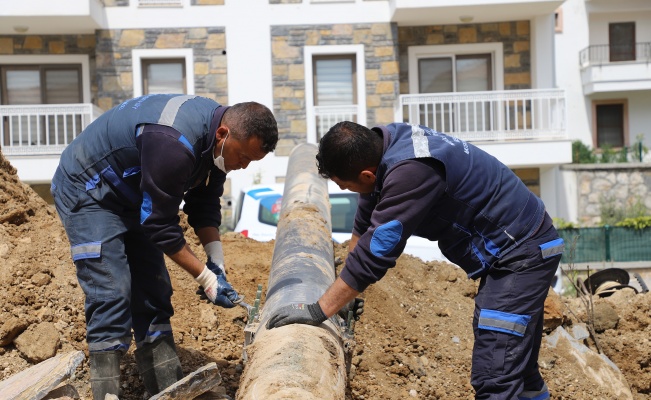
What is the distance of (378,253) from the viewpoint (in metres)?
3.48

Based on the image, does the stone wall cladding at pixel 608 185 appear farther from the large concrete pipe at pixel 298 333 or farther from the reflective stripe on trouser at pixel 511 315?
the reflective stripe on trouser at pixel 511 315

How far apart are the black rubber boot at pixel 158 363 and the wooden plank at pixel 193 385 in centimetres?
75

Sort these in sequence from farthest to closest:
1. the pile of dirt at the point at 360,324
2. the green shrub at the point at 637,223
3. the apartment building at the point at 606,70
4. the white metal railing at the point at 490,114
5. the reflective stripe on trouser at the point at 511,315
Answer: the apartment building at the point at 606,70
the green shrub at the point at 637,223
the white metal railing at the point at 490,114
the pile of dirt at the point at 360,324
the reflective stripe on trouser at the point at 511,315

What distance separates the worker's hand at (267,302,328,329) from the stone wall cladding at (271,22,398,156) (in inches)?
487

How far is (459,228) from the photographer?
376cm

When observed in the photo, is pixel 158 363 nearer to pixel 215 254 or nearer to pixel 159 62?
pixel 215 254

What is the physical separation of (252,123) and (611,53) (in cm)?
2144

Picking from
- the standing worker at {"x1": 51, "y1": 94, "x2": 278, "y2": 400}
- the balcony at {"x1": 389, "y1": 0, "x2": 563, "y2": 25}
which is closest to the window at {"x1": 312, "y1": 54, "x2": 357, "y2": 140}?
the balcony at {"x1": 389, "y1": 0, "x2": 563, "y2": 25}

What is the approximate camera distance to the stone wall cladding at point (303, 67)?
16.0 m

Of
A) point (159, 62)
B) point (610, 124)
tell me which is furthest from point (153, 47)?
point (610, 124)

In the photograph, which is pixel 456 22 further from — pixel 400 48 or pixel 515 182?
pixel 515 182

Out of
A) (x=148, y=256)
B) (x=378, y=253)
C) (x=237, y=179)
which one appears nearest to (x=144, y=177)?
(x=148, y=256)

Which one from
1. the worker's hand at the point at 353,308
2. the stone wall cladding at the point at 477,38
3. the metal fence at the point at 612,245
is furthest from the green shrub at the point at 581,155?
the worker's hand at the point at 353,308

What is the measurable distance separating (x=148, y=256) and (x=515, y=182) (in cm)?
201
